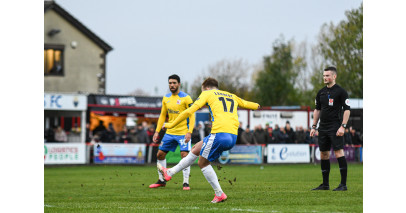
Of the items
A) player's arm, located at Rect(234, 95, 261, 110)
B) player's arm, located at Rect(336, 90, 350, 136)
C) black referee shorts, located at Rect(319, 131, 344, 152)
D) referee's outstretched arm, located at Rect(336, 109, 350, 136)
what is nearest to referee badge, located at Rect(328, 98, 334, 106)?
player's arm, located at Rect(336, 90, 350, 136)

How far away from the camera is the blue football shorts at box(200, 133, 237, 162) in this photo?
9.49 meters

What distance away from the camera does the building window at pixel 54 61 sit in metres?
41.6

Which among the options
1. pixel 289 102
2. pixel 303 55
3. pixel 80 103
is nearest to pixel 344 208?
pixel 80 103

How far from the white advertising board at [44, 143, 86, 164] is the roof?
16.9 meters

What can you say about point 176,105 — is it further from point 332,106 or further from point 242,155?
point 242,155

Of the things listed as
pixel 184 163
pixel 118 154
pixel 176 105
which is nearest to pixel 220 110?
pixel 184 163

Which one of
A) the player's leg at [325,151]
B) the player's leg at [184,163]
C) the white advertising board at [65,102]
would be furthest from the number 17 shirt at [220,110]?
the white advertising board at [65,102]

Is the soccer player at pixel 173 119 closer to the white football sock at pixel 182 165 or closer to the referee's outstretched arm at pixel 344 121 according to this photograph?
the white football sock at pixel 182 165

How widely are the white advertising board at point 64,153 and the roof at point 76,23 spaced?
55.5ft

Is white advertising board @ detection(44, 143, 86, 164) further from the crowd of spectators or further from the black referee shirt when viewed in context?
the black referee shirt

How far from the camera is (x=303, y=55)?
70000 mm

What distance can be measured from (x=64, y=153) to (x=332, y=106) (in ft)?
56.2

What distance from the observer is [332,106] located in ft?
38.7
